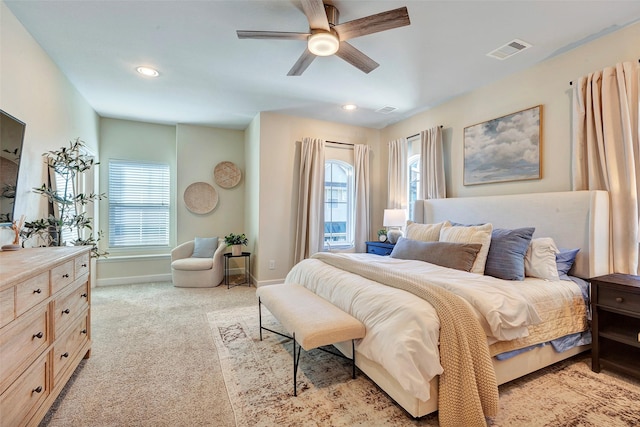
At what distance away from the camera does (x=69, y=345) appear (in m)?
1.98

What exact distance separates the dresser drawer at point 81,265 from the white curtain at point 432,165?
3947 mm

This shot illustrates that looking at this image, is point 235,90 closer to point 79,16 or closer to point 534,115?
point 79,16

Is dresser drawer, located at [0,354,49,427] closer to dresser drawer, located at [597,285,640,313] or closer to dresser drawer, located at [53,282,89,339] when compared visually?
dresser drawer, located at [53,282,89,339]

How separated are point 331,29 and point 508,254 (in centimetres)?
232

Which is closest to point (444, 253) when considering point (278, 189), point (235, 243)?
point (278, 189)

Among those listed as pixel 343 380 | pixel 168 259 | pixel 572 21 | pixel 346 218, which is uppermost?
pixel 572 21

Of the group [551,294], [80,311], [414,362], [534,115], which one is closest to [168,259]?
[80,311]

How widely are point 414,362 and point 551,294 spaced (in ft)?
4.45

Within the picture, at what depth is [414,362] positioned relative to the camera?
5.11 ft

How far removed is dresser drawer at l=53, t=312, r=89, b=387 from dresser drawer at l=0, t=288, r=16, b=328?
62 cm

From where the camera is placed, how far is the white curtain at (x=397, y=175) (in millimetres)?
4766

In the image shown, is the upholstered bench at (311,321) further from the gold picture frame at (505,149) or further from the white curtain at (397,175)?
the white curtain at (397,175)

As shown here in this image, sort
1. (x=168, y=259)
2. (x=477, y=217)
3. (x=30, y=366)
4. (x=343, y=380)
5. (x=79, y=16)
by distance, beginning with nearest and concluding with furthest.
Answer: (x=30, y=366) → (x=343, y=380) → (x=79, y=16) → (x=477, y=217) → (x=168, y=259)

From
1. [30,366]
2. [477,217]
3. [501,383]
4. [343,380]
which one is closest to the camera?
[30,366]
